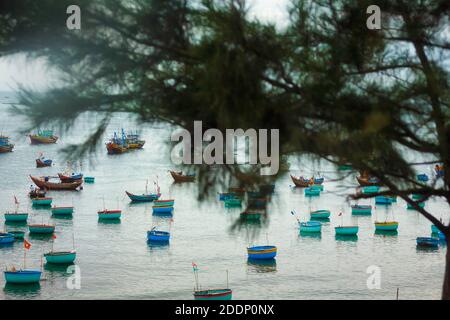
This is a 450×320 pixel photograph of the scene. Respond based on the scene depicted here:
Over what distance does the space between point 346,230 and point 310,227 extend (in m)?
1.39

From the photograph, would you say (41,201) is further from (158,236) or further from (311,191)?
(311,191)

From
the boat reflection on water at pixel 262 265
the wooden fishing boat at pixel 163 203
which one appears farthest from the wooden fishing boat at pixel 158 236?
the wooden fishing boat at pixel 163 203

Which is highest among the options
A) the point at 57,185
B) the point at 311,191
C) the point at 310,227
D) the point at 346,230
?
the point at 57,185

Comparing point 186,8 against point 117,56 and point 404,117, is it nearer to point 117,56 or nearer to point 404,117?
point 117,56

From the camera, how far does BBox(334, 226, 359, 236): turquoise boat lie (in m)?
24.8

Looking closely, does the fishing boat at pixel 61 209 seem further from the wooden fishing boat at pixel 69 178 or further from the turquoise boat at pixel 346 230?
the turquoise boat at pixel 346 230

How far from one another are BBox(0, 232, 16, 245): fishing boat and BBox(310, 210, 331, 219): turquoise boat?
12.3 m

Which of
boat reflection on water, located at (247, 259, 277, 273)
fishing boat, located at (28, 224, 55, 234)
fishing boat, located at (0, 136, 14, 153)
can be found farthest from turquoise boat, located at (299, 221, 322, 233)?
fishing boat, located at (0, 136, 14, 153)

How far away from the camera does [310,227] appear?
25.0 m

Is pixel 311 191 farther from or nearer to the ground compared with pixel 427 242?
farther from the ground

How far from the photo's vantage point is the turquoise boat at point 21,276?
59.5ft

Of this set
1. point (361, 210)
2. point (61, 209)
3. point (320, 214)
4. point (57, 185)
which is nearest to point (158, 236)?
point (61, 209)
